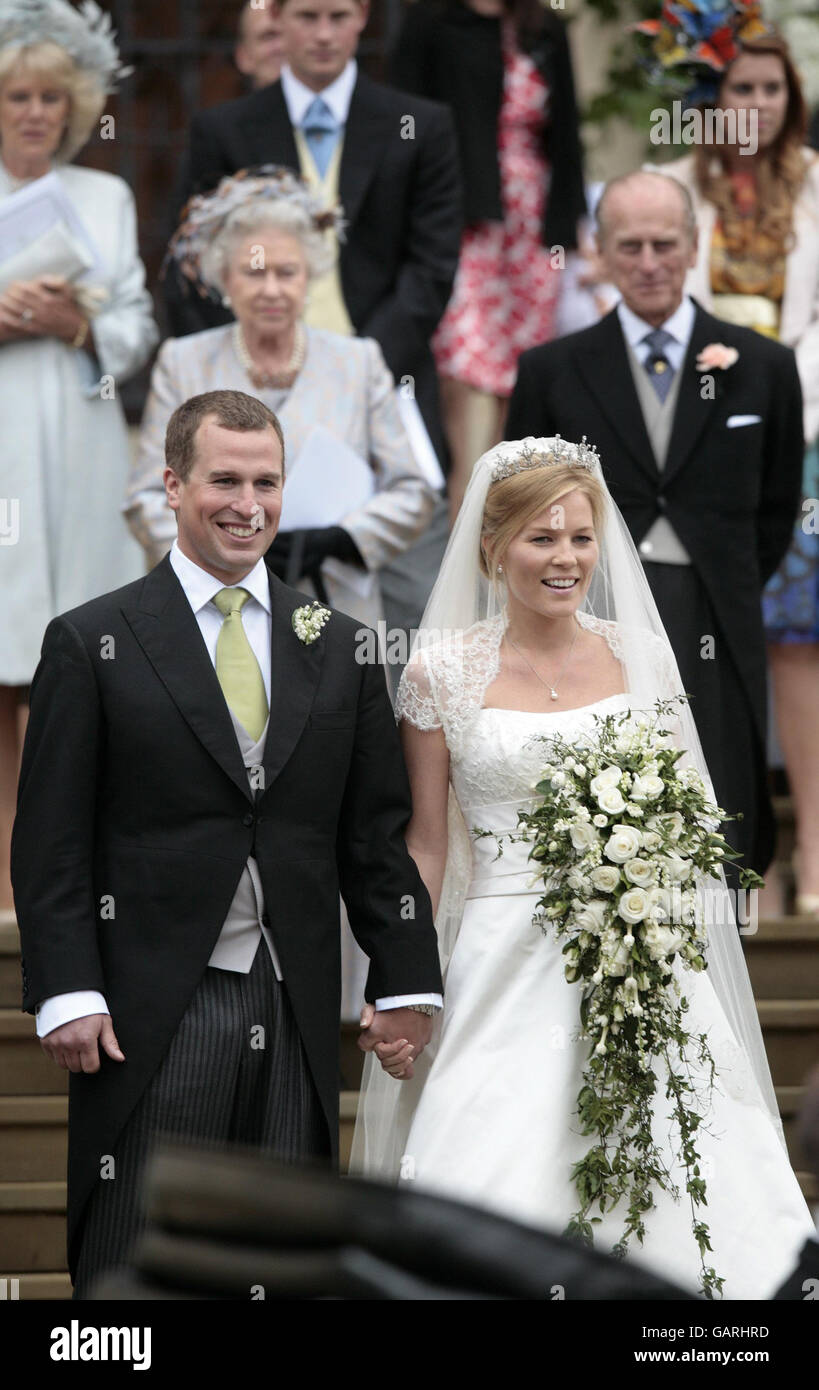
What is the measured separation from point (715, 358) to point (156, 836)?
2739 millimetres

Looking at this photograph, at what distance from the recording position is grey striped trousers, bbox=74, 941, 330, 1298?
12.6 feet

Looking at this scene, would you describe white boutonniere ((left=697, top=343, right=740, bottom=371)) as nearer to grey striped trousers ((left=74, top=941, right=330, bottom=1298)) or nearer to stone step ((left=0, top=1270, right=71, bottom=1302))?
grey striped trousers ((left=74, top=941, right=330, bottom=1298))

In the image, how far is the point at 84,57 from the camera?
6.22m

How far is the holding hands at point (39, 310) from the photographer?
6.17m

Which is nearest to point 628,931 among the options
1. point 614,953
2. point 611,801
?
point 614,953

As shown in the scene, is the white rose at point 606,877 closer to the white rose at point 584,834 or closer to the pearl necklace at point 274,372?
the white rose at point 584,834

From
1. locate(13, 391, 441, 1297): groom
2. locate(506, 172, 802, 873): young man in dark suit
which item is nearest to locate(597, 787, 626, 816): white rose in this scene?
locate(13, 391, 441, 1297): groom

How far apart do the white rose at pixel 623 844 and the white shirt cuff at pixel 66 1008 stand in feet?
3.60

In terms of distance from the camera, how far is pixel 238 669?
4066 mm

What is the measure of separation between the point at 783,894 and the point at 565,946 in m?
2.52

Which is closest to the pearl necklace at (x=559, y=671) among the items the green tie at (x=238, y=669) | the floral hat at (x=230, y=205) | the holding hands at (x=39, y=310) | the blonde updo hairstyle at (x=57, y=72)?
the green tie at (x=238, y=669)

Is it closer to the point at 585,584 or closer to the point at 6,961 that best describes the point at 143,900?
the point at 585,584

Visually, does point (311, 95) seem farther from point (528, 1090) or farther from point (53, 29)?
point (528, 1090)
